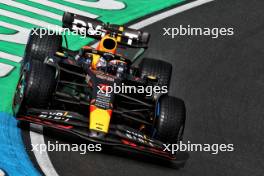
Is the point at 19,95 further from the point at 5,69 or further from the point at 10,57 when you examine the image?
the point at 10,57

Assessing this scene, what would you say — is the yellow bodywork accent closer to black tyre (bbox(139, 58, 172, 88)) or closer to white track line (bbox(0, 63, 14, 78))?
black tyre (bbox(139, 58, 172, 88))

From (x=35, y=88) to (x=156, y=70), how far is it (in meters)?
2.68

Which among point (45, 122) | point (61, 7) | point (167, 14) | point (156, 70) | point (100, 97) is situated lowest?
point (45, 122)

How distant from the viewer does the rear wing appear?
12227 mm

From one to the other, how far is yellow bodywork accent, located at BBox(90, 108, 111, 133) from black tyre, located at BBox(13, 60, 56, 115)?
85 cm

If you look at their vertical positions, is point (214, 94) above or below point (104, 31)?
below

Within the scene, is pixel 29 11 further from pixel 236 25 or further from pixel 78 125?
pixel 78 125

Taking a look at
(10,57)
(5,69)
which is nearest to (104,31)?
(5,69)

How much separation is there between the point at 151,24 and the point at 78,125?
7281 millimetres

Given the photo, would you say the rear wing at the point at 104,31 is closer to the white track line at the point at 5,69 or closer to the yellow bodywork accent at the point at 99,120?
the white track line at the point at 5,69

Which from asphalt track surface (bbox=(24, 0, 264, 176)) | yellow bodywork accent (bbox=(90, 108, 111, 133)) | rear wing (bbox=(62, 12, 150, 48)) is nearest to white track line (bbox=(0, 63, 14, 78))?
rear wing (bbox=(62, 12, 150, 48))

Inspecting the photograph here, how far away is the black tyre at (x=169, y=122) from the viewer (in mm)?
10203

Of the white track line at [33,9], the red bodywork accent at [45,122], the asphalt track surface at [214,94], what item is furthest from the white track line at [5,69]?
the white track line at [33,9]

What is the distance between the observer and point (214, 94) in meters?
13.5
